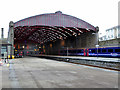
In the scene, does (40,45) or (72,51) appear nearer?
(72,51)

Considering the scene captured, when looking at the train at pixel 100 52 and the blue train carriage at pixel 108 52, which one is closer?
the blue train carriage at pixel 108 52

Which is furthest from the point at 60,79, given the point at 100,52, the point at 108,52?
the point at 100,52

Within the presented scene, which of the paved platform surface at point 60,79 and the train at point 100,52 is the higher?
the train at point 100,52

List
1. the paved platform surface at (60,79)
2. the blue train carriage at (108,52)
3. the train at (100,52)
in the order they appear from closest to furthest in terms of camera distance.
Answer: the paved platform surface at (60,79) → the blue train carriage at (108,52) → the train at (100,52)

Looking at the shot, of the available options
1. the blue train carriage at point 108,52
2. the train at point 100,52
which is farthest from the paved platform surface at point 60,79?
the train at point 100,52

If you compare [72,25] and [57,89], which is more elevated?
[72,25]

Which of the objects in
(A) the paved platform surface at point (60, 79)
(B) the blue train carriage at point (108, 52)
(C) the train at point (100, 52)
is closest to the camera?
(A) the paved platform surface at point (60, 79)

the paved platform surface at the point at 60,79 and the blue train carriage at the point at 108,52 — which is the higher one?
the blue train carriage at the point at 108,52

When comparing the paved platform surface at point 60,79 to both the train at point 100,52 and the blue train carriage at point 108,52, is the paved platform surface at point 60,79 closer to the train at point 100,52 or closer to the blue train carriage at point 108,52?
the blue train carriage at point 108,52

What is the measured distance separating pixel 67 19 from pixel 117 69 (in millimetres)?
34204

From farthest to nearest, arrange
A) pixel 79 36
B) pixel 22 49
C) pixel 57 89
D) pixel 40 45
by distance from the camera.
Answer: pixel 40 45 < pixel 22 49 < pixel 79 36 < pixel 57 89

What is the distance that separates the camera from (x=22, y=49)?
114 meters

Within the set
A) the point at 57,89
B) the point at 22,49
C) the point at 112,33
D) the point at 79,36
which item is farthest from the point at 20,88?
the point at 22,49

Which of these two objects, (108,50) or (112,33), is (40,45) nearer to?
(112,33)
